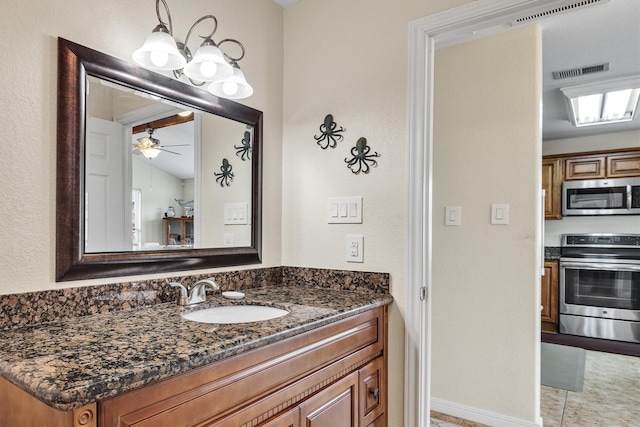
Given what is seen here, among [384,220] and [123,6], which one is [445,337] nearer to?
[384,220]

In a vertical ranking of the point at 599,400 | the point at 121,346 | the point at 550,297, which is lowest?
the point at 599,400

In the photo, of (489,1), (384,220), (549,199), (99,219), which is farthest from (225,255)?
(549,199)

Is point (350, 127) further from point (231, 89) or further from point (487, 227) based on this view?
point (487, 227)

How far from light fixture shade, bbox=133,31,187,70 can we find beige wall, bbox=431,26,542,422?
66.1 inches

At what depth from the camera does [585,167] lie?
173 inches

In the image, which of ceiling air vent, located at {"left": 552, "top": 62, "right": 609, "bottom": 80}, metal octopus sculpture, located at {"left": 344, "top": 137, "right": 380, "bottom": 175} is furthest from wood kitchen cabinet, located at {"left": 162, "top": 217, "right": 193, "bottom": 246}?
ceiling air vent, located at {"left": 552, "top": 62, "right": 609, "bottom": 80}

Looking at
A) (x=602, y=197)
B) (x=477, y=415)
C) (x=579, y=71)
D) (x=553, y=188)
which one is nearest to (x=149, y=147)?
(x=477, y=415)

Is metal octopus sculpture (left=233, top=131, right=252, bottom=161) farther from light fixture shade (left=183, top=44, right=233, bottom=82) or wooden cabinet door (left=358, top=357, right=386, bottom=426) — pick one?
wooden cabinet door (left=358, top=357, right=386, bottom=426)

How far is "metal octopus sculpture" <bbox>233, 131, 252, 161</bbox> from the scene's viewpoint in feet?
6.15

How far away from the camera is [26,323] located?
44.3 inches

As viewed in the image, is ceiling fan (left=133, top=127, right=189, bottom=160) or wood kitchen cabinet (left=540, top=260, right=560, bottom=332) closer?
ceiling fan (left=133, top=127, right=189, bottom=160)

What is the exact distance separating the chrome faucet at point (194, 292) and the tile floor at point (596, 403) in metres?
1.63

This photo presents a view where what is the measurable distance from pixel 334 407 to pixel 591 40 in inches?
101

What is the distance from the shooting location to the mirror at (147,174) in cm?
125
